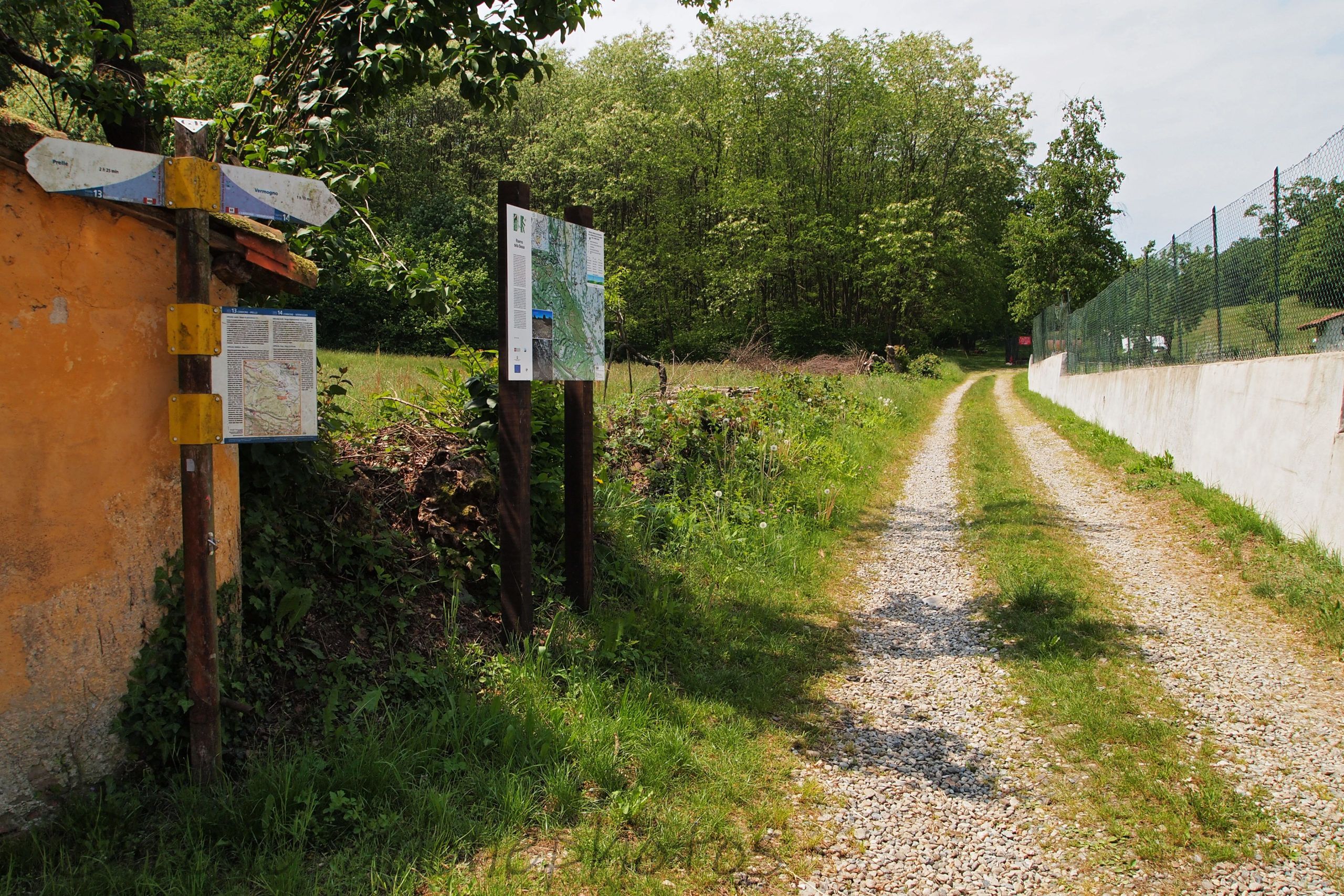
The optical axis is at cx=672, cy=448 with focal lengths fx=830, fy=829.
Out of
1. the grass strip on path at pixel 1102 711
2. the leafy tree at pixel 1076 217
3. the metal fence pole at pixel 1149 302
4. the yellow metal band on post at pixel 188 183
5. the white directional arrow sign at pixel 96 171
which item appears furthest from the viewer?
the leafy tree at pixel 1076 217

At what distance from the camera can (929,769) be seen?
12.8 feet

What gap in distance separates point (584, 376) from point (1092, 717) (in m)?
3.39

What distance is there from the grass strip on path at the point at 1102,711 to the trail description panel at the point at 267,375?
3.63 m

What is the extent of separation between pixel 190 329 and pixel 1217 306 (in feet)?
35.8

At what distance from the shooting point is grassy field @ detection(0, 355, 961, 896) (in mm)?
2869

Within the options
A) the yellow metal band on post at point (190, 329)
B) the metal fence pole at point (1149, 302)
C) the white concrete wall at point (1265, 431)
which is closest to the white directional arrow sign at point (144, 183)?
the yellow metal band on post at point (190, 329)

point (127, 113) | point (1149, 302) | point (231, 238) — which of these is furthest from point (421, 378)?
point (1149, 302)

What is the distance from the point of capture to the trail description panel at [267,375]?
10.6 feet

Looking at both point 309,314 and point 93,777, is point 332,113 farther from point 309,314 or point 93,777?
Answer: point 93,777

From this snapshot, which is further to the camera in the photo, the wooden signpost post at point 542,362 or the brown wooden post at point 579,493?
the brown wooden post at point 579,493

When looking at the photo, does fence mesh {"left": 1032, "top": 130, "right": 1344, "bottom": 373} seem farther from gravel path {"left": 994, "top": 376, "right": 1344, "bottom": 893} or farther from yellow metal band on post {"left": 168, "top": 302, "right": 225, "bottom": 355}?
yellow metal band on post {"left": 168, "top": 302, "right": 225, "bottom": 355}

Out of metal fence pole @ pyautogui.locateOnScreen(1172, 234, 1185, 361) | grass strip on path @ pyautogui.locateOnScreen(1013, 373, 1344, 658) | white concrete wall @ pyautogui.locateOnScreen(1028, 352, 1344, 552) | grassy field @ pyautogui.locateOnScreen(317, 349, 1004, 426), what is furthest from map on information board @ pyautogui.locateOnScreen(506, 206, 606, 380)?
metal fence pole @ pyautogui.locateOnScreen(1172, 234, 1185, 361)

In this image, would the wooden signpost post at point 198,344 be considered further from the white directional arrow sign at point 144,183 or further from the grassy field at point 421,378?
the grassy field at point 421,378

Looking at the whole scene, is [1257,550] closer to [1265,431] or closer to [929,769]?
[1265,431]
